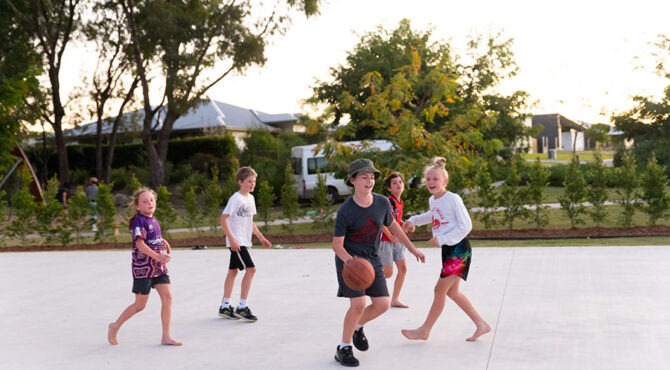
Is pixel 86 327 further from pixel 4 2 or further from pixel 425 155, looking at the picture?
pixel 4 2

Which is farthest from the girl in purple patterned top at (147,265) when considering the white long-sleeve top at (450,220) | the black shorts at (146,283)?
the white long-sleeve top at (450,220)

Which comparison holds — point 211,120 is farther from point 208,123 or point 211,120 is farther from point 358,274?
point 358,274

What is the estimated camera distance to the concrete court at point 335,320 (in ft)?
17.8

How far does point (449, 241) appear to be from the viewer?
564 centimetres

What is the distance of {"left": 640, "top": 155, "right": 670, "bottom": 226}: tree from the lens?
14906 mm

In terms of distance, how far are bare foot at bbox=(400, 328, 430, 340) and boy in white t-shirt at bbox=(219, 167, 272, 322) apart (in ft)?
5.48

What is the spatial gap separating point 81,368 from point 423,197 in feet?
38.3

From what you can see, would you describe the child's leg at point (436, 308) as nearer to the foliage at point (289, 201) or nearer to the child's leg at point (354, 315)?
the child's leg at point (354, 315)

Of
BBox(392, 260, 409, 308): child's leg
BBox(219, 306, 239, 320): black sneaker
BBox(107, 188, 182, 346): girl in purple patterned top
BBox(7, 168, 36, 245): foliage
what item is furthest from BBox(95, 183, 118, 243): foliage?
BBox(107, 188, 182, 346): girl in purple patterned top

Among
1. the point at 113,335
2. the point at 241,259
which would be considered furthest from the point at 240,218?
the point at 113,335

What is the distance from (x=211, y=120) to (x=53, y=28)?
59.7 ft

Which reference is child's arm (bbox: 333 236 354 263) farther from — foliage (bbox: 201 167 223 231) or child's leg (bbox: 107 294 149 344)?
foliage (bbox: 201 167 223 231)

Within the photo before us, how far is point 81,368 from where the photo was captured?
539cm

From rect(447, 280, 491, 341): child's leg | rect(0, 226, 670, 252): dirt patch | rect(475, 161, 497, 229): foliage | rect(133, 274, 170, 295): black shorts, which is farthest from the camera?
rect(475, 161, 497, 229): foliage
